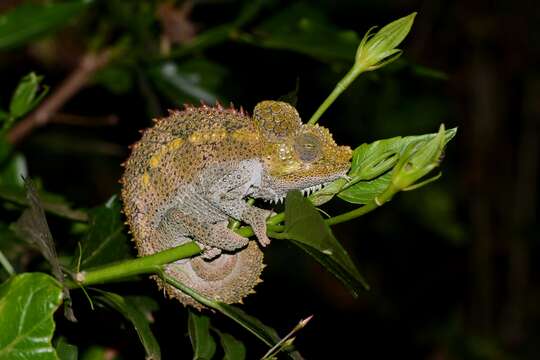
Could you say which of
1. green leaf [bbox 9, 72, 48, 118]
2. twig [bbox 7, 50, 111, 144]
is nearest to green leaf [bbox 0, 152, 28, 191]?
twig [bbox 7, 50, 111, 144]

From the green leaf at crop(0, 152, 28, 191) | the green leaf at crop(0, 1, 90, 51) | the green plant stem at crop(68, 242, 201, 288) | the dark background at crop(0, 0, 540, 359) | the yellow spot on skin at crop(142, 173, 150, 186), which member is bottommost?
the dark background at crop(0, 0, 540, 359)

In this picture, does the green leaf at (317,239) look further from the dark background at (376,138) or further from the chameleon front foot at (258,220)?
the dark background at (376,138)

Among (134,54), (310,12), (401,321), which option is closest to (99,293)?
(134,54)

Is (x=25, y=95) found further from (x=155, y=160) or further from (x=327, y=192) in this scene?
(x=327, y=192)

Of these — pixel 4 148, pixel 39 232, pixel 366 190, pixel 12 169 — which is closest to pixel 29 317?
pixel 39 232

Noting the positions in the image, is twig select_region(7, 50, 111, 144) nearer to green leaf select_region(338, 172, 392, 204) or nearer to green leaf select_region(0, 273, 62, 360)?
green leaf select_region(0, 273, 62, 360)
